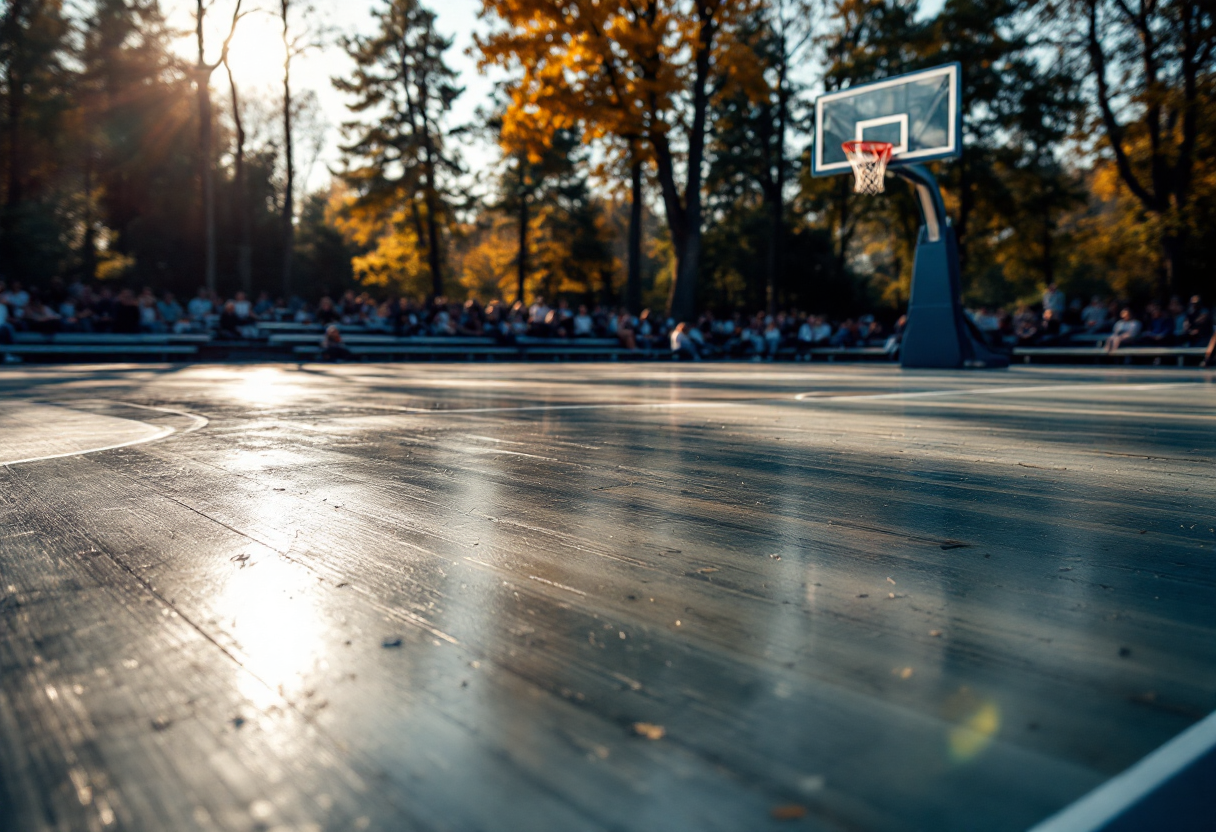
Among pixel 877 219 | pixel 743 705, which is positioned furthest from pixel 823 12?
pixel 743 705

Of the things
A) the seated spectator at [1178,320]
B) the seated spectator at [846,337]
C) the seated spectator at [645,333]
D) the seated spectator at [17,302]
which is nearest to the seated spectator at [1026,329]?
the seated spectator at [1178,320]

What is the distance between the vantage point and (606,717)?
1.20 metres

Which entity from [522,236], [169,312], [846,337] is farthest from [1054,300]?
[522,236]

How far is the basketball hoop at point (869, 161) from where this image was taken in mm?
14562

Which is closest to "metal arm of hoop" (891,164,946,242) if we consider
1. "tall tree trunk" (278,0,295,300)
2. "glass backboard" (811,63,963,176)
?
"glass backboard" (811,63,963,176)

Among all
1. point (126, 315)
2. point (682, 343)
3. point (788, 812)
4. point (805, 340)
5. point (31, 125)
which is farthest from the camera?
point (31, 125)

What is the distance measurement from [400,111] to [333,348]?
1592 cm

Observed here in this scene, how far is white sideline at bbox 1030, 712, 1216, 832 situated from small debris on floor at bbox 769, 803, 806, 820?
0.84 feet

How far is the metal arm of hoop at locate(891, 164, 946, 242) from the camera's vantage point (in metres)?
14.4

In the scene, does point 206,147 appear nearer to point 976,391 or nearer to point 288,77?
point 288,77

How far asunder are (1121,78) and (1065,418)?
73.6ft

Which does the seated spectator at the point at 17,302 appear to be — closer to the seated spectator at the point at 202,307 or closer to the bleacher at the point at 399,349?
the bleacher at the point at 399,349

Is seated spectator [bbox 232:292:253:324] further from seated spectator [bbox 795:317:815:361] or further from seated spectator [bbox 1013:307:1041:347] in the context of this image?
seated spectator [bbox 1013:307:1041:347]

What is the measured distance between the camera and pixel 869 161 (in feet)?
48.6
